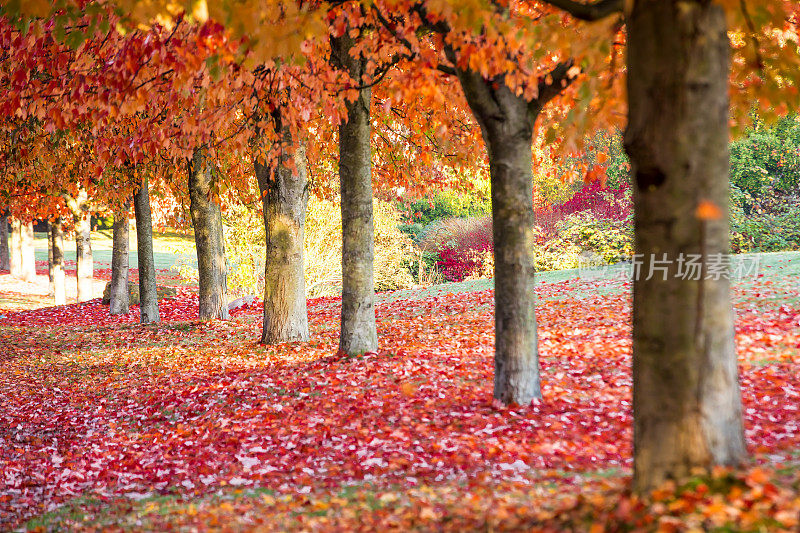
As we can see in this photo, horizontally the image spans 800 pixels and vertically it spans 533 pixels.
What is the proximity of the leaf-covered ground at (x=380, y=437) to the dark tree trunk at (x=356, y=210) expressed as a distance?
1.66ft

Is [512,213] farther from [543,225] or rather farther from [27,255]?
[27,255]

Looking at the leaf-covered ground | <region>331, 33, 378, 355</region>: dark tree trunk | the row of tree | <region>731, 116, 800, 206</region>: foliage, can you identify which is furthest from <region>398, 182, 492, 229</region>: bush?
<region>331, 33, 378, 355</region>: dark tree trunk

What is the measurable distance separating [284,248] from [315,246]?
430 inches

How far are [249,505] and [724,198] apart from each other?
380cm

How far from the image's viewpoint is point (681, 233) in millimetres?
3146

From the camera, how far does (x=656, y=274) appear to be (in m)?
3.26

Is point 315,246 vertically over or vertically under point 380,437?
over

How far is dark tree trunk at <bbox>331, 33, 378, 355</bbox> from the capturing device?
9398 millimetres

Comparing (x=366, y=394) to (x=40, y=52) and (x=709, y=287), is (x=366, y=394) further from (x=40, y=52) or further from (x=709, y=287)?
(x=40, y=52)

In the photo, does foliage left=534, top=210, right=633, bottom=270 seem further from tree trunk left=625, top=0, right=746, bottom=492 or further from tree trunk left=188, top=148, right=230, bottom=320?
tree trunk left=625, top=0, right=746, bottom=492

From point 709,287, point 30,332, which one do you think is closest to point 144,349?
point 30,332

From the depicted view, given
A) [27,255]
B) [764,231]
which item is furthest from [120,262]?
[764,231]

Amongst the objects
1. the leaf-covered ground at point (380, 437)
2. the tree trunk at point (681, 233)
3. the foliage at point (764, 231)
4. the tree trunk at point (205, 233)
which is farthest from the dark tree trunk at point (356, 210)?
the foliage at point (764, 231)

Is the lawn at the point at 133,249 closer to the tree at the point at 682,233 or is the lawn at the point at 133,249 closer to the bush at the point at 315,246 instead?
the bush at the point at 315,246
